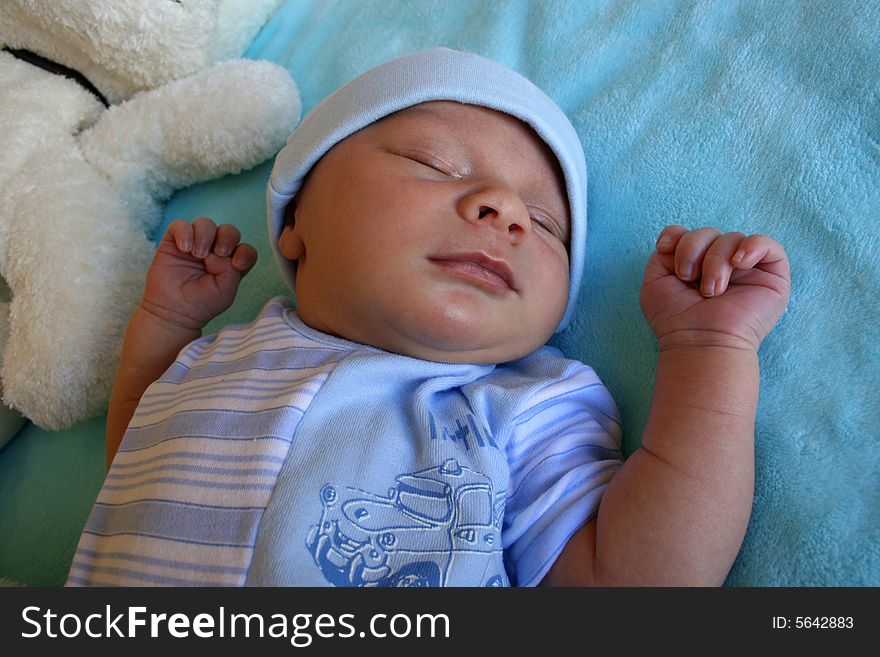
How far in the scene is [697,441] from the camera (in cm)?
83

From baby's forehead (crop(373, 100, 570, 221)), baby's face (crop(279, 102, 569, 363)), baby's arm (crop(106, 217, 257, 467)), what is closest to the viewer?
baby's face (crop(279, 102, 569, 363))

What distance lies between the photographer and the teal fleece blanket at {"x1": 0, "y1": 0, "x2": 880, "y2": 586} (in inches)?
33.4

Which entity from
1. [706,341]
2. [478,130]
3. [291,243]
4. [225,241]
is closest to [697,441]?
[706,341]

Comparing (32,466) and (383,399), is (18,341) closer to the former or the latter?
(32,466)

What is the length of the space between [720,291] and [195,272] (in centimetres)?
87

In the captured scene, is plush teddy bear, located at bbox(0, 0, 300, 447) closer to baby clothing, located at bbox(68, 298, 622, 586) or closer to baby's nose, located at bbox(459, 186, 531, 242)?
baby clothing, located at bbox(68, 298, 622, 586)

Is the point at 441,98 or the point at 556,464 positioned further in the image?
the point at 441,98

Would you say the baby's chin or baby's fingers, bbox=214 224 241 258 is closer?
the baby's chin

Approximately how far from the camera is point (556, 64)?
1.31 meters

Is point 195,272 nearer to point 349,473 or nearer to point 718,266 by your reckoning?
point 349,473

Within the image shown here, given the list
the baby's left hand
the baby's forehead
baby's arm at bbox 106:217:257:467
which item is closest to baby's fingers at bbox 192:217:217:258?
baby's arm at bbox 106:217:257:467

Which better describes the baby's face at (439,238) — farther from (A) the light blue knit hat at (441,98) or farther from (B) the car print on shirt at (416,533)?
(B) the car print on shirt at (416,533)

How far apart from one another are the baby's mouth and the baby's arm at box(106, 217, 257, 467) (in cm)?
48
